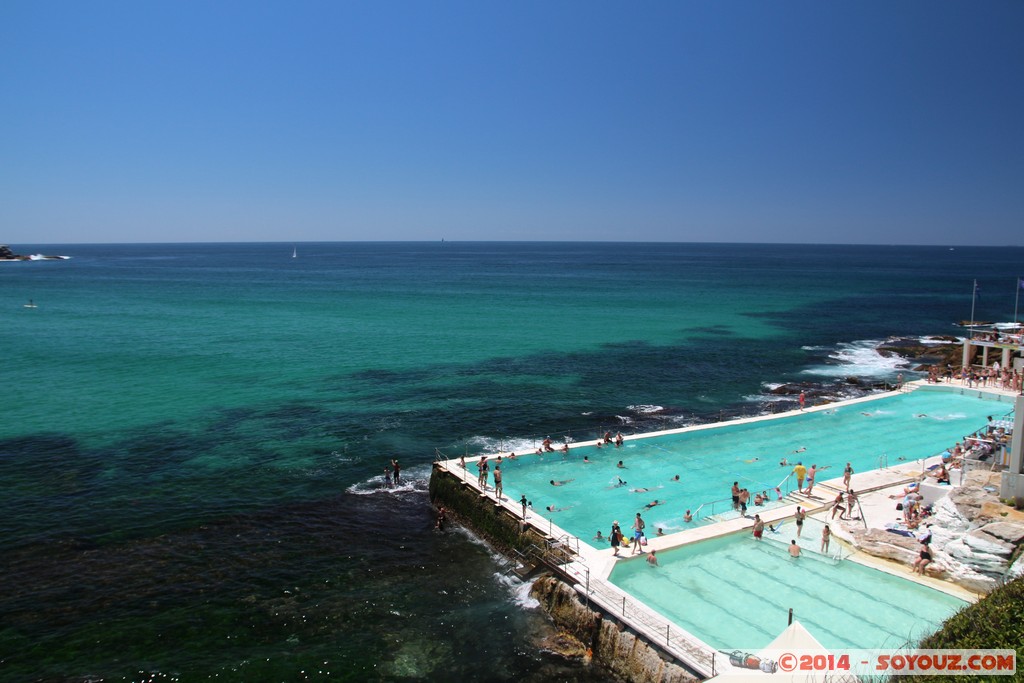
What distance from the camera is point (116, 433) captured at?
116 ft

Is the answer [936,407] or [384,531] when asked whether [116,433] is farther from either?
[936,407]

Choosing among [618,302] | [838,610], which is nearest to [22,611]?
[838,610]

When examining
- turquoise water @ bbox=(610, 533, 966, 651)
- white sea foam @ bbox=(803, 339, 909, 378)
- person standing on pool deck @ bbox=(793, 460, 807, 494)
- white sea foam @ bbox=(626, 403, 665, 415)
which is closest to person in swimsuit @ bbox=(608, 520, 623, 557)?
turquoise water @ bbox=(610, 533, 966, 651)

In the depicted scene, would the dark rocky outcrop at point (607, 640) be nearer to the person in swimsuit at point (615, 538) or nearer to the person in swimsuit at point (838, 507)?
the person in swimsuit at point (615, 538)

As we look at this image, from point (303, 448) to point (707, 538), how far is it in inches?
842

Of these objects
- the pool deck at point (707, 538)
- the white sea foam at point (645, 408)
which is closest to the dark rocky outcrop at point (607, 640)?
the pool deck at point (707, 538)

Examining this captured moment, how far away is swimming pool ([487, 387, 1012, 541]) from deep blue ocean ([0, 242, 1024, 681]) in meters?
4.06

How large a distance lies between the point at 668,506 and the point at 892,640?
355 inches

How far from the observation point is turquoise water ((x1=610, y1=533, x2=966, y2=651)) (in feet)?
52.6

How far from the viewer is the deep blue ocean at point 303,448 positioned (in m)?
18.5

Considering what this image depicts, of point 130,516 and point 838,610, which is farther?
point 130,516

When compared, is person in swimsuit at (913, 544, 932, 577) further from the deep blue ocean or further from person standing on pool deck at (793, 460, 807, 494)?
the deep blue ocean

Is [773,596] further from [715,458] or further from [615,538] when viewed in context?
[715,458]

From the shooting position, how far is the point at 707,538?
Answer: 2061 cm
